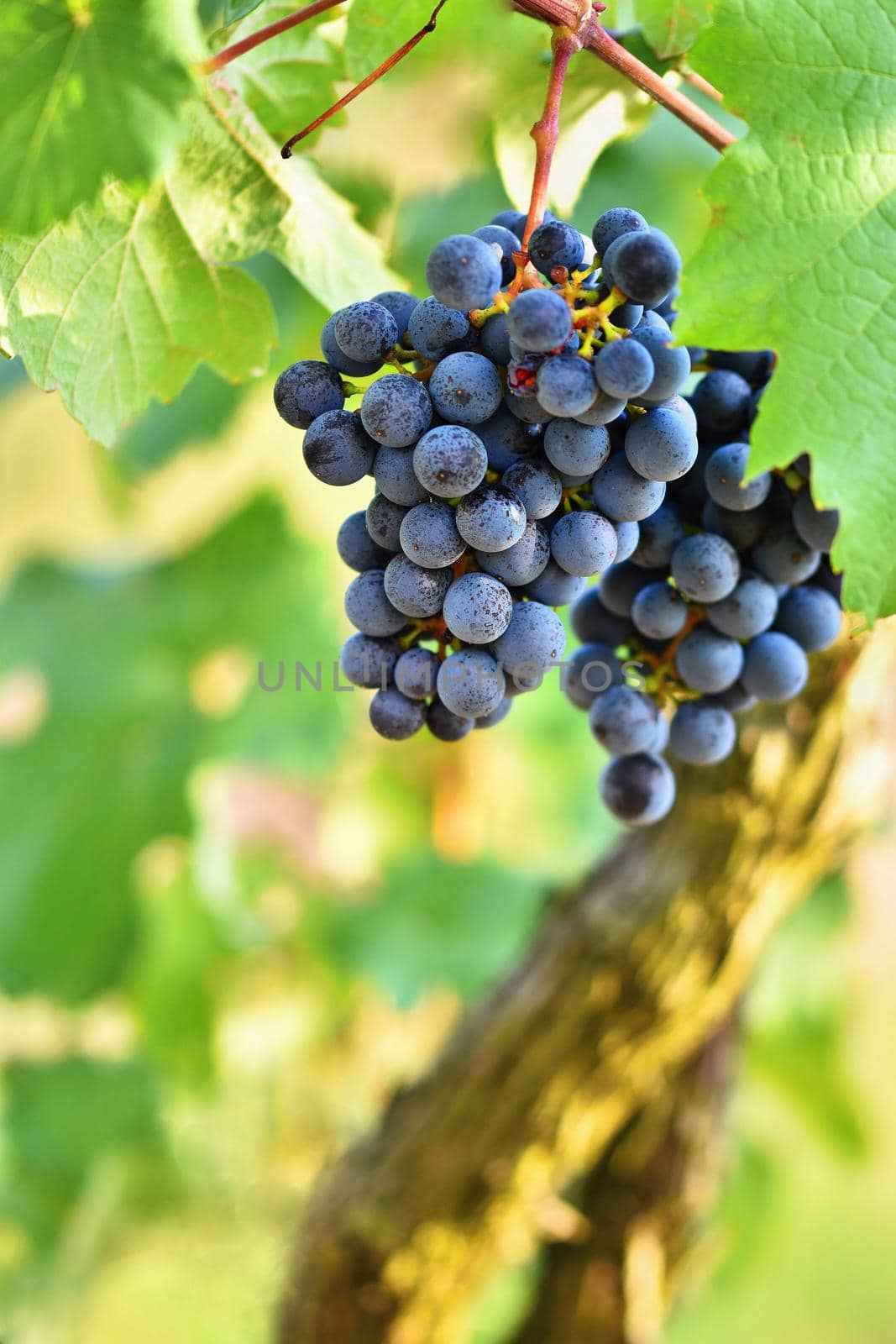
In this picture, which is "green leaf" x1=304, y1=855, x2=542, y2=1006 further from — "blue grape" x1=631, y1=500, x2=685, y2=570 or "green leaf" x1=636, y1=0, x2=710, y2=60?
"green leaf" x1=636, y1=0, x2=710, y2=60

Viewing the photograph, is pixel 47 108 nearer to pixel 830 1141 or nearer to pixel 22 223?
pixel 22 223

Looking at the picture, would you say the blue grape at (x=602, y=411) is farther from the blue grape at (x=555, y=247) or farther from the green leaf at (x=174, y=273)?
the green leaf at (x=174, y=273)

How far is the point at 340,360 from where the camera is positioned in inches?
18.4

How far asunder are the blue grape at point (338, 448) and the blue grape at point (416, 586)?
0.04 metres

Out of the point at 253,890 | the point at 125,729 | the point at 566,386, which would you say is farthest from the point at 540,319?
the point at 253,890

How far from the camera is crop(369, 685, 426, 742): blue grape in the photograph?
495 millimetres

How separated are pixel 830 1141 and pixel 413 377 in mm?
1730

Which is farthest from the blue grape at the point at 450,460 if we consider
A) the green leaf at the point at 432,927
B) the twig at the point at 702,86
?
the green leaf at the point at 432,927

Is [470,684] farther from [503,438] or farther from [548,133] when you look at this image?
[548,133]

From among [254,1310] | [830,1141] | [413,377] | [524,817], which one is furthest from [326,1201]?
[413,377]

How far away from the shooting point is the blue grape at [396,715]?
49 cm

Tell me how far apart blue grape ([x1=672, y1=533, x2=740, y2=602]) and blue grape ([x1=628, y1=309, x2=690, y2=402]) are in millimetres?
101

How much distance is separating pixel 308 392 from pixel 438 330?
0.06 m

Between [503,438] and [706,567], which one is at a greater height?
[503,438]
